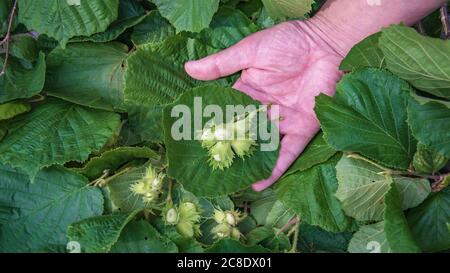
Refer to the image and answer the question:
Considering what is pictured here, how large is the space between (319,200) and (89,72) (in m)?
0.70

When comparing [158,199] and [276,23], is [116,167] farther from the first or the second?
[276,23]

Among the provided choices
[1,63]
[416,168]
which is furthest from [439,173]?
[1,63]

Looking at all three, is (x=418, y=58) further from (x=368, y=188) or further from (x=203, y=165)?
(x=203, y=165)

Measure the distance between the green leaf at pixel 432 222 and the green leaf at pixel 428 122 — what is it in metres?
0.14

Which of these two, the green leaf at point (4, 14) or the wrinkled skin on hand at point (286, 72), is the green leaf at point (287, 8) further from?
the green leaf at point (4, 14)

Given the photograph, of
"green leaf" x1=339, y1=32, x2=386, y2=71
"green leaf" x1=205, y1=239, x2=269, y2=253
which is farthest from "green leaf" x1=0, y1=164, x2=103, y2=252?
"green leaf" x1=339, y1=32, x2=386, y2=71

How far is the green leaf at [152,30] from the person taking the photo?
1.40 m

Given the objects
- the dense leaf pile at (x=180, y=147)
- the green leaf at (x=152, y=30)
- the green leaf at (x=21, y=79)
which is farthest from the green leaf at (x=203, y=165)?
the green leaf at (x=21, y=79)

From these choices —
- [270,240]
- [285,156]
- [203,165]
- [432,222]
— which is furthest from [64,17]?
[432,222]

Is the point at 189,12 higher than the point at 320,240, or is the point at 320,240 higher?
the point at 189,12

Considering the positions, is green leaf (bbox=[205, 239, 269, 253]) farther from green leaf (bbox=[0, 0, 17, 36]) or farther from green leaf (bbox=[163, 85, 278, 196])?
green leaf (bbox=[0, 0, 17, 36])

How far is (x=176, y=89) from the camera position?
53.4 inches

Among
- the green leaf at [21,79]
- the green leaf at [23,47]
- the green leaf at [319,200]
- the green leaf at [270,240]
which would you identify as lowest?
the green leaf at [270,240]

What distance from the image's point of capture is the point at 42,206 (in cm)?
130
